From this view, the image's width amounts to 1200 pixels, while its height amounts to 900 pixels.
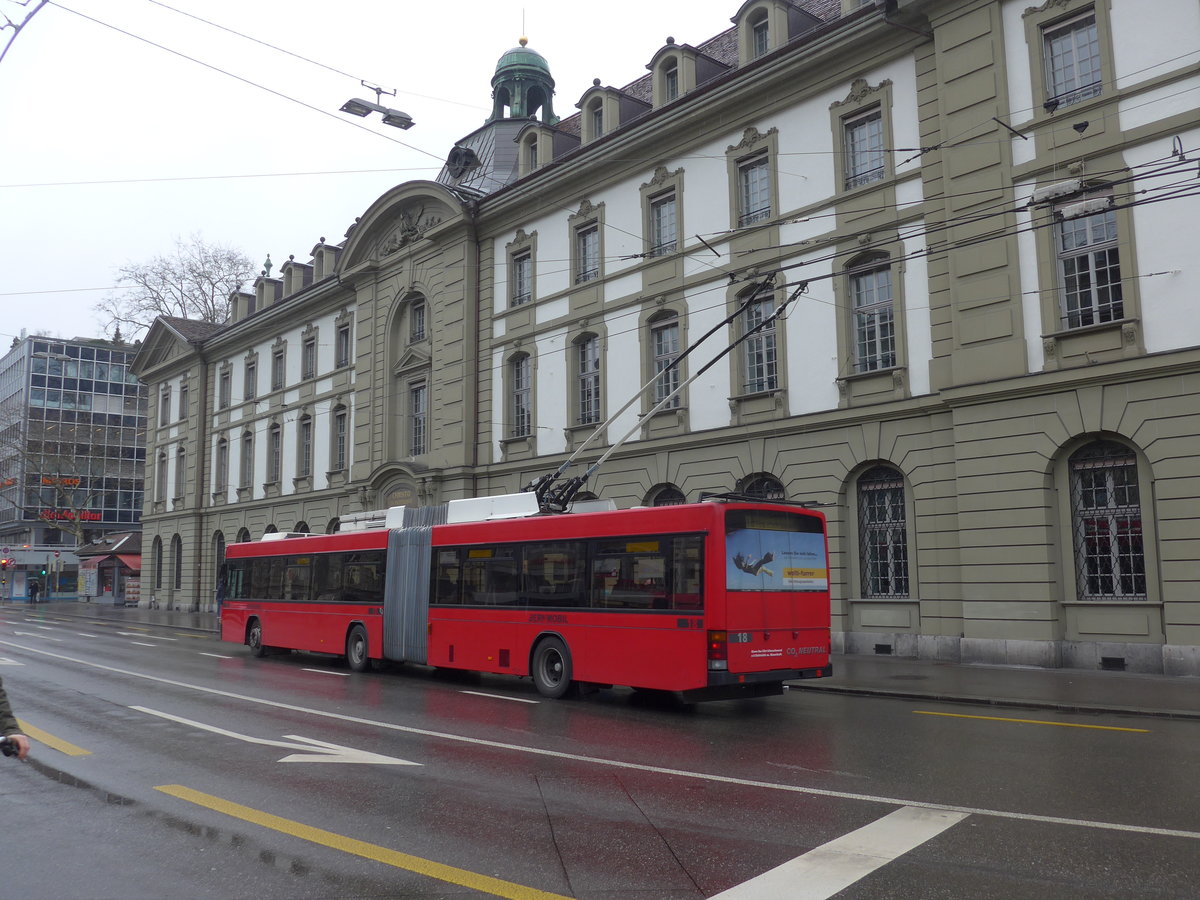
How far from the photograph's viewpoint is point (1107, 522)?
54.9 ft

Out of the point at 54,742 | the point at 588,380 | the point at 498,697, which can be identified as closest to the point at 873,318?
the point at 588,380

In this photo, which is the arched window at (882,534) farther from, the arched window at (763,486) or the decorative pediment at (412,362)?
the decorative pediment at (412,362)

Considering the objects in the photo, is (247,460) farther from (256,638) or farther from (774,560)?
(774,560)

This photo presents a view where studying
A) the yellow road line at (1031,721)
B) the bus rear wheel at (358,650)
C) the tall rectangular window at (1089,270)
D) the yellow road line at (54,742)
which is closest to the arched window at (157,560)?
the bus rear wheel at (358,650)

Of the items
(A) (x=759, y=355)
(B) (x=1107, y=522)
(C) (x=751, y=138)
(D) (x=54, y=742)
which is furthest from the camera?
(C) (x=751, y=138)

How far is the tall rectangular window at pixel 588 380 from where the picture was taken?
88.1ft

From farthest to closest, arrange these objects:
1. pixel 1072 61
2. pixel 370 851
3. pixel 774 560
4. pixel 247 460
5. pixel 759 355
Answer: pixel 247 460, pixel 759 355, pixel 1072 61, pixel 774 560, pixel 370 851

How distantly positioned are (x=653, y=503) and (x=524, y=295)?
28.9ft

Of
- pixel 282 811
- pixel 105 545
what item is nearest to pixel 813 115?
pixel 282 811

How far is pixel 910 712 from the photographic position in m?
12.7

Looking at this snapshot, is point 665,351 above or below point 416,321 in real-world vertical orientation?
below

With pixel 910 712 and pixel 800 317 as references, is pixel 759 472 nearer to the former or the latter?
pixel 800 317

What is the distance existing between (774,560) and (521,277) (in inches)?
753

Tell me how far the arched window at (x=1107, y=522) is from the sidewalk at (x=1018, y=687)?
152cm
